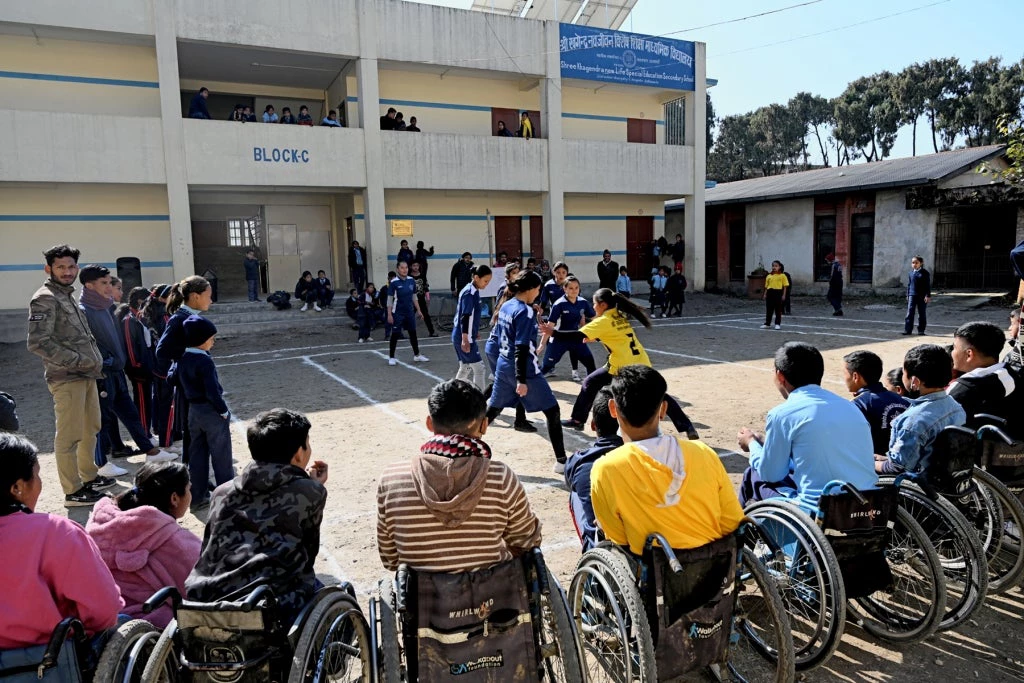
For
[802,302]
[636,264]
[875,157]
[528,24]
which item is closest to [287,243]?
[528,24]

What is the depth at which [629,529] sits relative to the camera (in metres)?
2.59

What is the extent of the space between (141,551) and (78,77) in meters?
17.9

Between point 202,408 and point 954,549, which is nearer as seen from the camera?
point 954,549

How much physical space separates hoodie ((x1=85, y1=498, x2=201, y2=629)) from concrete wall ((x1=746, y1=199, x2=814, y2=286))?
2356 centimetres

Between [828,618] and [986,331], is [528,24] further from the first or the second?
[828,618]

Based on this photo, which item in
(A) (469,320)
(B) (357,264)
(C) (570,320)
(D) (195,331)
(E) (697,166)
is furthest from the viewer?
(E) (697,166)

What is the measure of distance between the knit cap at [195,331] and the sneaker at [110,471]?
76.5 inches

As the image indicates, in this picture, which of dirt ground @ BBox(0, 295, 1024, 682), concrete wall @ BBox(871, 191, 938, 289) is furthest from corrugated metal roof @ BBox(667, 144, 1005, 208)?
dirt ground @ BBox(0, 295, 1024, 682)

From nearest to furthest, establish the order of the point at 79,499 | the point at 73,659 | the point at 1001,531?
the point at 73,659 → the point at 1001,531 → the point at 79,499

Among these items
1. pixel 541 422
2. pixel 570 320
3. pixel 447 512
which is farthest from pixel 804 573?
pixel 570 320

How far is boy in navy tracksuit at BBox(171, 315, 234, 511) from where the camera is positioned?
4.77m

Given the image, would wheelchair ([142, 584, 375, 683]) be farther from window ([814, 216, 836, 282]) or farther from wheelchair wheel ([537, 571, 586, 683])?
window ([814, 216, 836, 282])

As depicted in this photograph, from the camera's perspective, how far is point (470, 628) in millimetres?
2293

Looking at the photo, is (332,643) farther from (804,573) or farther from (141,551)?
(804,573)
